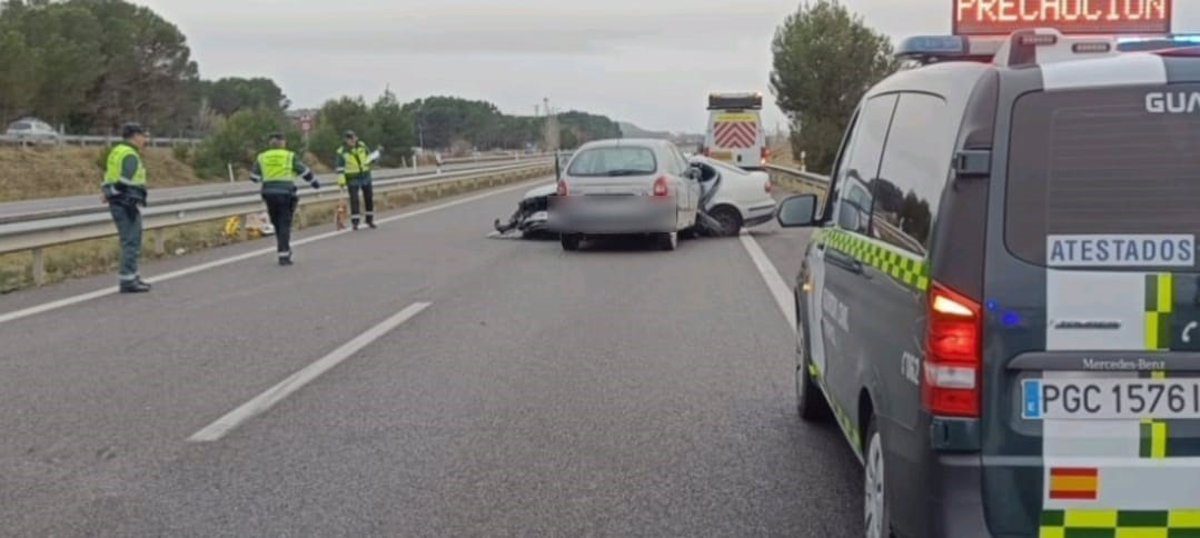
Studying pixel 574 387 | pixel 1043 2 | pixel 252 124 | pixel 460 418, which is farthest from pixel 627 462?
pixel 252 124

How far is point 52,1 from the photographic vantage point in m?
78.4

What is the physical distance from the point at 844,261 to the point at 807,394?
6.10 ft

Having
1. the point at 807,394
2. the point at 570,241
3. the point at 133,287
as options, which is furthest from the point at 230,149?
the point at 807,394

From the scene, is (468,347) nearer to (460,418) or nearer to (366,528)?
(460,418)

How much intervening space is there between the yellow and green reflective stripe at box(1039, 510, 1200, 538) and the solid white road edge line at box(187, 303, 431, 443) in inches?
180

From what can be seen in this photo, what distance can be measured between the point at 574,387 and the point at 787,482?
8.25ft

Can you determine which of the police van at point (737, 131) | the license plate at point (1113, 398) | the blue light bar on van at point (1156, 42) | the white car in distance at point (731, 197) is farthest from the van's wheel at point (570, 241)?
the police van at point (737, 131)

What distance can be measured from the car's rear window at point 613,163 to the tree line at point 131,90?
41.1 m

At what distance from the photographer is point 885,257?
4488 mm

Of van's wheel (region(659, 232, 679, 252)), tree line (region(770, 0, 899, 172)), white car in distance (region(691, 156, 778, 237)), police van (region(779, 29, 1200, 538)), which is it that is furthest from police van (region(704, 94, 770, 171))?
police van (region(779, 29, 1200, 538))

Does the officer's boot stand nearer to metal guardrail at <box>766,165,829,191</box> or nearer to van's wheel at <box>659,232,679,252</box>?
van's wheel at <box>659,232,679,252</box>

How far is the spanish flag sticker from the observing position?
12.2 feet

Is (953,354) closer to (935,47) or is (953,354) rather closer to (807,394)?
(935,47)

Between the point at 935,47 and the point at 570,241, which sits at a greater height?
the point at 935,47
